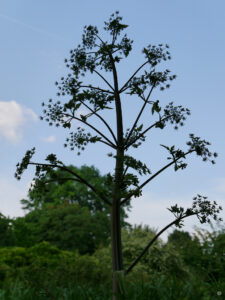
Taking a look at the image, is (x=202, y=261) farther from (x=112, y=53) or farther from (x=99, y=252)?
(x=99, y=252)

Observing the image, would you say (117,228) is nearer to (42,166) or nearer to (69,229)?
(42,166)

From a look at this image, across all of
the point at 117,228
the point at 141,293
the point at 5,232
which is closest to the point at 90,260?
the point at 141,293

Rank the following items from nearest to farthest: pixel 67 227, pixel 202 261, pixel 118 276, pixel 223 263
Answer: pixel 118 276, pixel 223 263, pixel 202 261, pixel 67 227

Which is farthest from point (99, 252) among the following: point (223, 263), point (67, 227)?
point (223, 263)

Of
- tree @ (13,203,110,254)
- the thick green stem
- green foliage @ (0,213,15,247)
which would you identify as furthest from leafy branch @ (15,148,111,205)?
tree @ (13,203,110,254)

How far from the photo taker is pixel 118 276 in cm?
513

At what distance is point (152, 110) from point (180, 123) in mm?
513

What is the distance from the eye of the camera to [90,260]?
468 inches

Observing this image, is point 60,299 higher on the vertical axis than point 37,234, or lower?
lower

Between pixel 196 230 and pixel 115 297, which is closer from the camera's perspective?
pixel 115 297

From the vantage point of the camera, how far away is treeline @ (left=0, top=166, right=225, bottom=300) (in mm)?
6273

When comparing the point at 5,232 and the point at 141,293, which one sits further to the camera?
the point at 5,232

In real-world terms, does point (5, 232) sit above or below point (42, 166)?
above

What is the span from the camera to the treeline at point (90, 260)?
6273 mm
